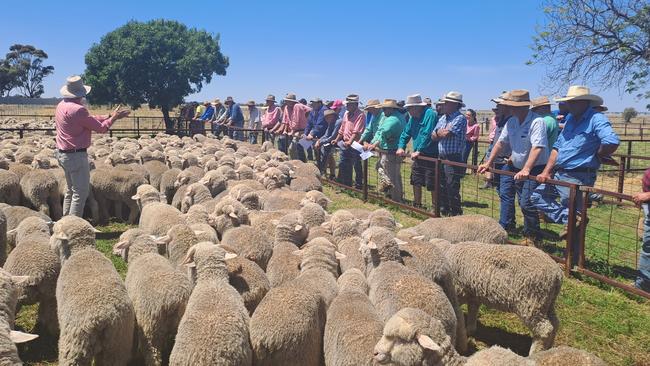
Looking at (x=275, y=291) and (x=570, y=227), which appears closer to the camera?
(x=275, y=291)

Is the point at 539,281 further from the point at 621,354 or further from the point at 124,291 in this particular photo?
the point at 124,291

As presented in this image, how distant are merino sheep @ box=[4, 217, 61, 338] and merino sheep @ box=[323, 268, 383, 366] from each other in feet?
8.59

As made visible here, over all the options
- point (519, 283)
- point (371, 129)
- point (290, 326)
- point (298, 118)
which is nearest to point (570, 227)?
point (519, 283)

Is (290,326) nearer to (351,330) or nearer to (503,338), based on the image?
(351,330)

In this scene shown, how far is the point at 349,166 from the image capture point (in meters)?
12.6

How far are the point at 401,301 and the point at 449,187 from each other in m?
5.44

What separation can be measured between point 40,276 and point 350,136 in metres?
8.72

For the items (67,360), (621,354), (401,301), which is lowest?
(621,354)

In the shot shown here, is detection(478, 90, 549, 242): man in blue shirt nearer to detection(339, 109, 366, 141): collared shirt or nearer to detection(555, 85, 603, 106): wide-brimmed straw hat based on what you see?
detection(555, 85, 603, 106): wide-brimmed straw hat

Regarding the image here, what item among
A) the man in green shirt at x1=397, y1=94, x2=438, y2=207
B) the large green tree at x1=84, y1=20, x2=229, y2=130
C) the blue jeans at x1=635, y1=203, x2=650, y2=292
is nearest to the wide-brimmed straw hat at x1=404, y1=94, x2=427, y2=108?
the man in green shirt at x1=397, y1=94, x2=438, y2=207

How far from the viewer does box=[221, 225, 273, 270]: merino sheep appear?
16.9ft

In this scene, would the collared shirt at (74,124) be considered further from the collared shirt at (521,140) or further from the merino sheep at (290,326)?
the collared shirt at (521,140)

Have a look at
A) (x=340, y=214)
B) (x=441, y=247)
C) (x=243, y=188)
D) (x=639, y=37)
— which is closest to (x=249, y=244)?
(x=340, y=214)

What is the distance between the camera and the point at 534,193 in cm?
667
